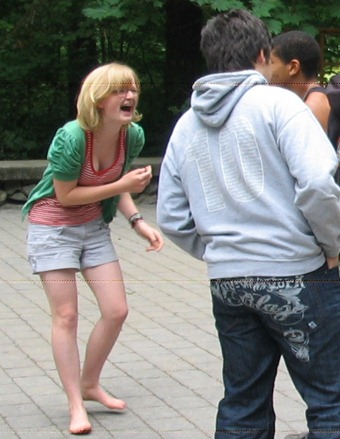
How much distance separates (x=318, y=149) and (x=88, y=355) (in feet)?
6.63

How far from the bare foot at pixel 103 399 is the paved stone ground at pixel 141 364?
0.18 feet

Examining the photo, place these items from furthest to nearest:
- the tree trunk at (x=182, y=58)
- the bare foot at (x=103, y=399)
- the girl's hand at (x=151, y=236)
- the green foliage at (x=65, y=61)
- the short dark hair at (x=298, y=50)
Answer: the tree trunk at (x=182, y=58)
the green foliage at (x=65, y=61)
the bare foot at (x=103, y=399)
the short dark hair at (x=298, y=50)
the girl's hand at (x=151, y=236)

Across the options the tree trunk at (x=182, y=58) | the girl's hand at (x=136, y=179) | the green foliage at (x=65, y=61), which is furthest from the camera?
the tree trunk at (x=182, y=58)

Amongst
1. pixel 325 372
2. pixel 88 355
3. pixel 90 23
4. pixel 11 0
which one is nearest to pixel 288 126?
pixel 325 372

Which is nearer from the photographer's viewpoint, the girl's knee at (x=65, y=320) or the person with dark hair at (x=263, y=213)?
the person with dark hair at (x=263, y=213)

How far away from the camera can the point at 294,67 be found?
16.1 feet

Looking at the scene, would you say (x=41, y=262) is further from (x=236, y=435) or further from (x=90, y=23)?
(x=90, y=23)

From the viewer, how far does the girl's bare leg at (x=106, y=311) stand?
15.8 feet

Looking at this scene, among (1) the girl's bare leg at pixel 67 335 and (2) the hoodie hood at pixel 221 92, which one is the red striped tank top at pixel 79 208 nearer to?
(1) the girl's bare leg at pixel 67 335

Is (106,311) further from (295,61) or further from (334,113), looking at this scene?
(334,113)

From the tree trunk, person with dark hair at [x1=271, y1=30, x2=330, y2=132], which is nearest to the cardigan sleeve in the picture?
person with dark hair at [x1=271, y1=30, x2=330, y2=132]

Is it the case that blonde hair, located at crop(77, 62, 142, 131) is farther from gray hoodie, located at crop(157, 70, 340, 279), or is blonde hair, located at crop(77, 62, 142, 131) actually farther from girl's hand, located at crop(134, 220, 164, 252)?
gray hoodie, located at crop(157, 70, 340, 279)

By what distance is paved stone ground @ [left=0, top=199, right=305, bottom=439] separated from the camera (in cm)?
486

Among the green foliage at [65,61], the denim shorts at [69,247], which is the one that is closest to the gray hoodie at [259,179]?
the denim shorts at [69,247]
